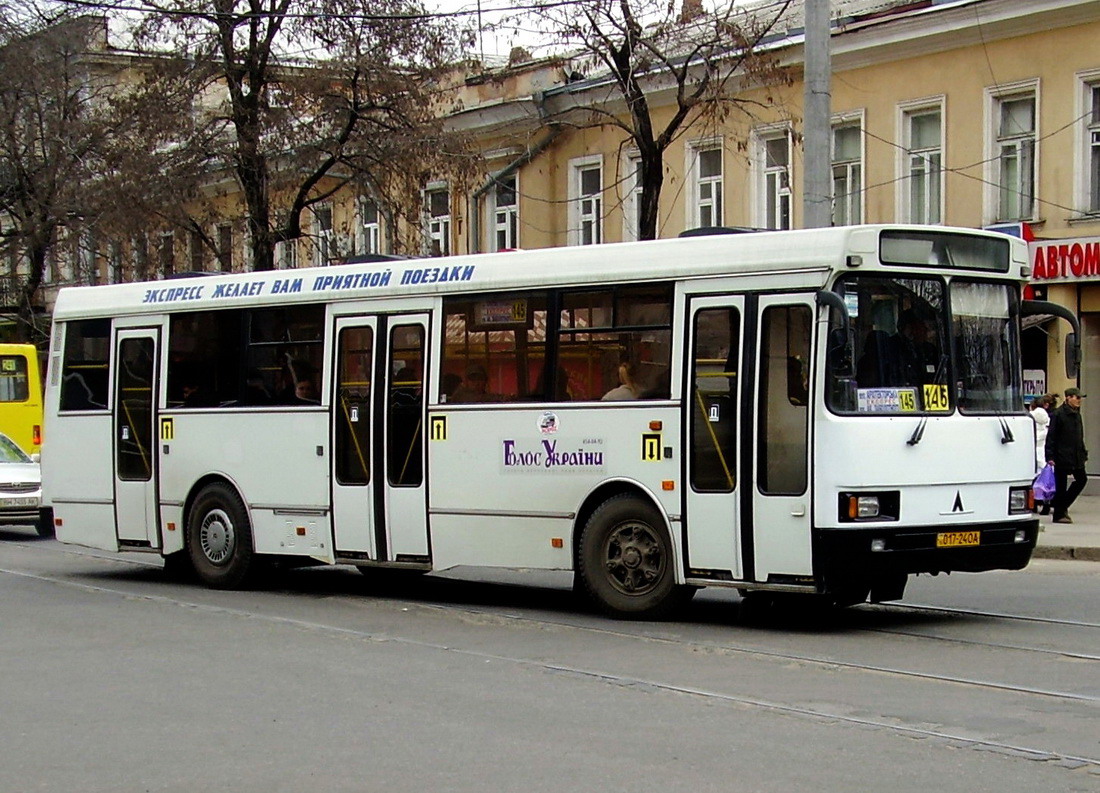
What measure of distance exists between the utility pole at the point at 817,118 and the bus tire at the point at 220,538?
20.8 ft

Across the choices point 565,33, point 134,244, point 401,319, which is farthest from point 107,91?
point 401,319

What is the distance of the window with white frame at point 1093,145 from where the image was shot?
82.7ft

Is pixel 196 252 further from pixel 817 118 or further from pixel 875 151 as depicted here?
pixel 817 118

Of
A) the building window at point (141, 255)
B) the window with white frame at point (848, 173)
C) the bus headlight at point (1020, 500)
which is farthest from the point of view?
the building window at point (141, 255)

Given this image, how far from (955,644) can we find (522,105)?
24.5 m

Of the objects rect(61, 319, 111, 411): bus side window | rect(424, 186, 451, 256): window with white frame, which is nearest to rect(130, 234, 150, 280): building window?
rect(424, 186, 451, 256): window with white frame

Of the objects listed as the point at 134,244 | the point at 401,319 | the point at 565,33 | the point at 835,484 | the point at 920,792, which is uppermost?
the point at 565,33

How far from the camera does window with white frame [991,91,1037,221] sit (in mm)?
26000

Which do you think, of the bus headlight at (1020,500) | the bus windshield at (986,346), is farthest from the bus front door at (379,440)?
the bus headlight at (1020,500)

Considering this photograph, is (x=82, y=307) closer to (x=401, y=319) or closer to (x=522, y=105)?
(x=401, y=319)

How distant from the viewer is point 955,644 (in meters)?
10.9

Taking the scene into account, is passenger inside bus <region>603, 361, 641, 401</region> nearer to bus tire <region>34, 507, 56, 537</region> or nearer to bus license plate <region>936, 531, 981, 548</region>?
bus license plate <region>936, 531, 981, 548</region>

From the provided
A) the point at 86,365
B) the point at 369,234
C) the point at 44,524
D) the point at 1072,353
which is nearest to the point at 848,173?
the point at 369,234

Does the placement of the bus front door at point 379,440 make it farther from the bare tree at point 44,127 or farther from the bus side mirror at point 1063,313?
the bare tree at point 44,127
